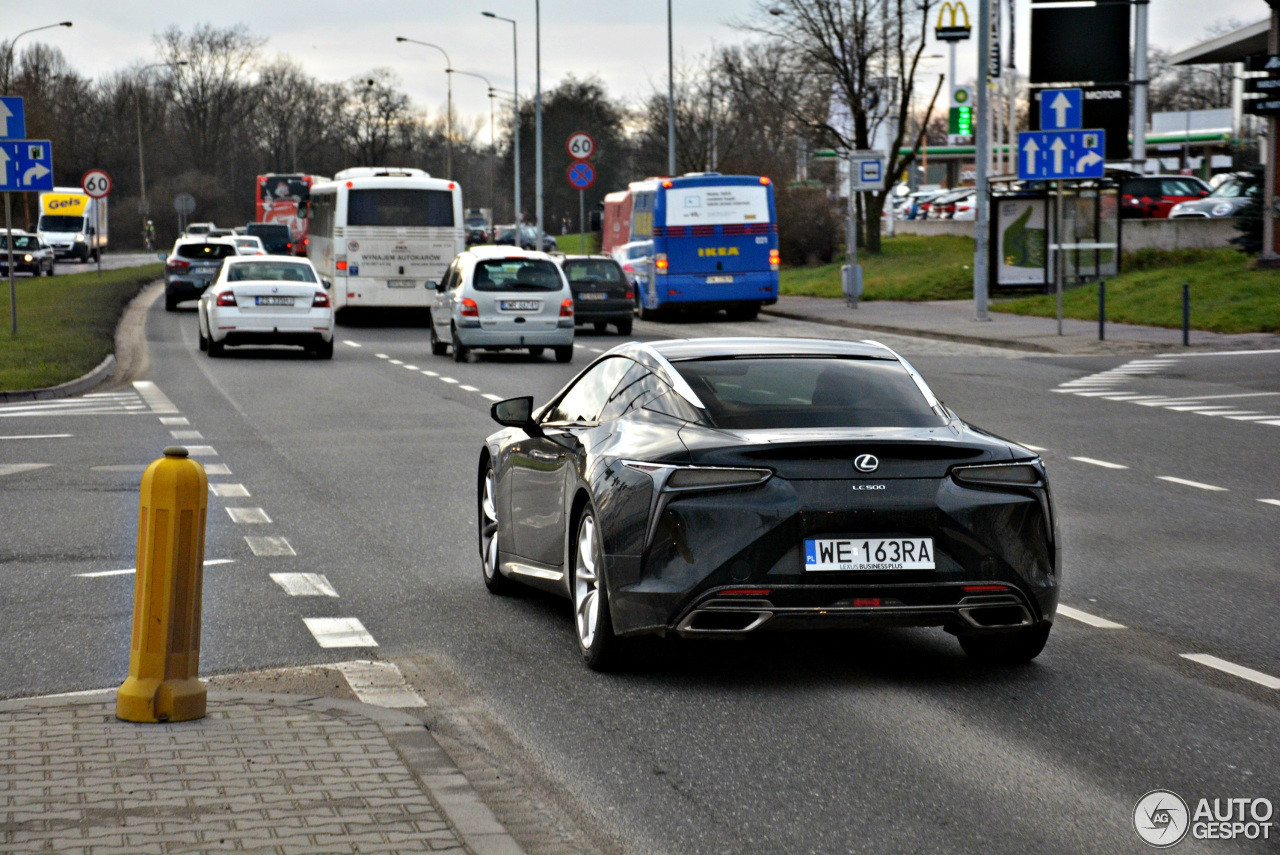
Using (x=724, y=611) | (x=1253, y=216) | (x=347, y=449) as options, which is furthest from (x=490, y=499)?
(x=1253, y=216)

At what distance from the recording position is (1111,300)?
120ft

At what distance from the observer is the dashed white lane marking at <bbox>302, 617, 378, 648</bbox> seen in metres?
7.74

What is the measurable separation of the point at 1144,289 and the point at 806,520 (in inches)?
1263

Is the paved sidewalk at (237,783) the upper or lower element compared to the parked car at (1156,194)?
lower

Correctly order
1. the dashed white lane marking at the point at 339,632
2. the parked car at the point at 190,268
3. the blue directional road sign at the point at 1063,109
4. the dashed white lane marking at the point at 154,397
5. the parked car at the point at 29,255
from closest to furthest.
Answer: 1. the dashed white lane marking at the point at 339,632
2. the dashed white lane marking at the point at 154,397
3. the blue directional road sign at the point at 1063,109
4. the parked car at the point at 190,268
5. the parked car at the point at 29,255

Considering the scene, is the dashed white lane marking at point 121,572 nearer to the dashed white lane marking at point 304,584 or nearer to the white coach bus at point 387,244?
the dashed white lane marking at point 304,584

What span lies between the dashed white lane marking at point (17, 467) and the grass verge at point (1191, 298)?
22.3m

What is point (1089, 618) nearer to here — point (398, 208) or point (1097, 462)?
point (1097, 462)

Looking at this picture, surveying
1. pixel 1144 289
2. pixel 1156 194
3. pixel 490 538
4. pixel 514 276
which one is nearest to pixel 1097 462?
pixel 490 538

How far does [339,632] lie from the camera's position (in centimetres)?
799

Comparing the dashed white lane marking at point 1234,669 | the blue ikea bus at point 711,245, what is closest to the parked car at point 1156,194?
the blue ikea bus at point 711,245

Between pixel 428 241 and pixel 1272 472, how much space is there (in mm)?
26467

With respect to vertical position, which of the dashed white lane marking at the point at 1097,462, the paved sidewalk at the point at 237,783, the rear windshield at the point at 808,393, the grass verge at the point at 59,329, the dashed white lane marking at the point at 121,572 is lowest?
the dashed white lane marking at the point at 1097,462

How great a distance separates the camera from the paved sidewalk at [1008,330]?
1141 inches
